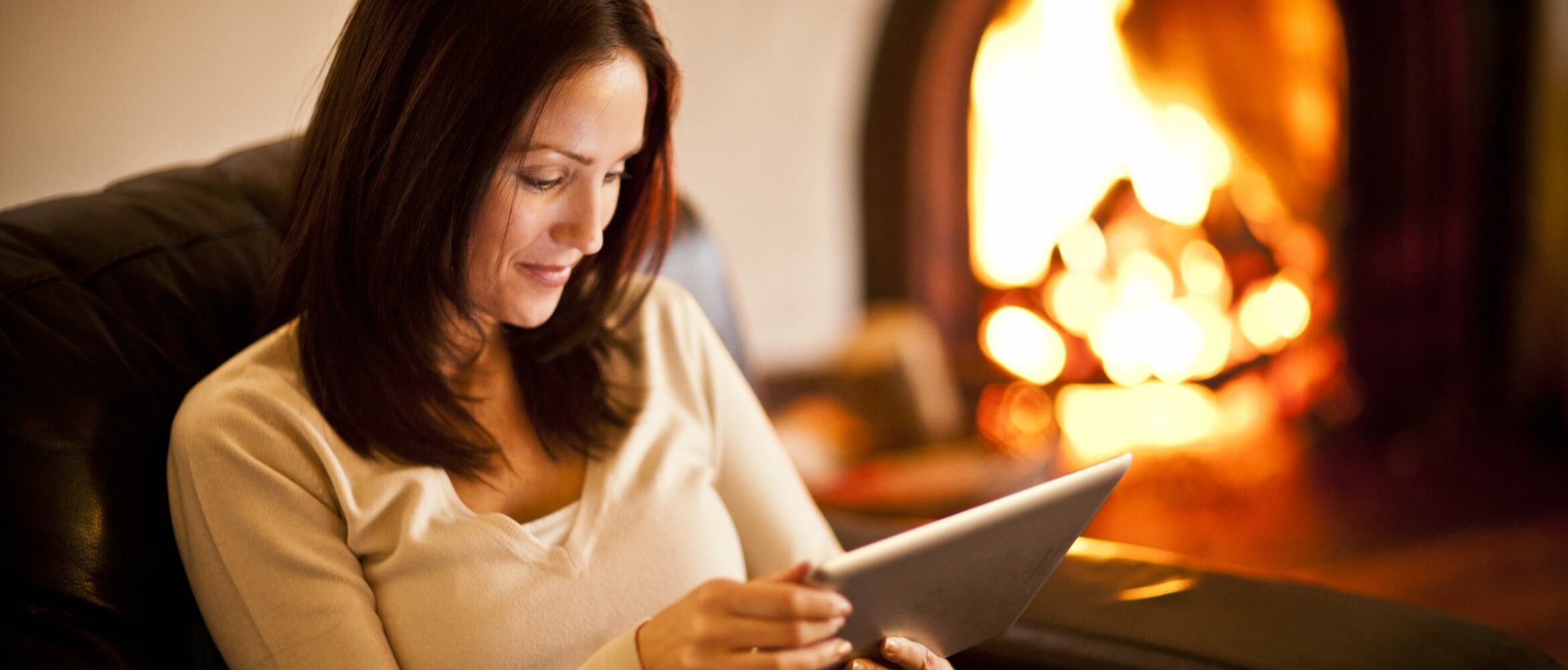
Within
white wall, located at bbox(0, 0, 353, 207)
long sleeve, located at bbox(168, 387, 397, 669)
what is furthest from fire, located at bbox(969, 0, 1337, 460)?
long sleeve, located at bbox(168, 387, 397, 669)

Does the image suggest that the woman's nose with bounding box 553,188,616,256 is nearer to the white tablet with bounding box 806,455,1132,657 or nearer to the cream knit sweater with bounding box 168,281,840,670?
the cream knit sweater with bounding box 168,281,840,670

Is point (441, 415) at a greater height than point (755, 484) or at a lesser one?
lesser

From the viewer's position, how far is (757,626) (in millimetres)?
669

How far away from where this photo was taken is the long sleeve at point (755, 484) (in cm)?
108

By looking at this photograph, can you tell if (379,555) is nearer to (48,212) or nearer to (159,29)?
(48,212)

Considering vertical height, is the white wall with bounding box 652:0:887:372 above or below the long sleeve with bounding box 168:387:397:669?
above

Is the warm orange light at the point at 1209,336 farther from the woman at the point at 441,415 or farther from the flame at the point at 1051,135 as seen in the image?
the woman at the point at 441,415

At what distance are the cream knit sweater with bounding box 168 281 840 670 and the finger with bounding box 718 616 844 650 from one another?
0.33 ft

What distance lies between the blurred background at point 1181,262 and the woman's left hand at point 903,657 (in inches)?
45.2

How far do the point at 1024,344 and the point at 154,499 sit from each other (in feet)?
6.38

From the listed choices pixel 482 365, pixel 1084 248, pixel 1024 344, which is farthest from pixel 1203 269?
pixel 482 365

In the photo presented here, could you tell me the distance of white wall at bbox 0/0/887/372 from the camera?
1.23 meters

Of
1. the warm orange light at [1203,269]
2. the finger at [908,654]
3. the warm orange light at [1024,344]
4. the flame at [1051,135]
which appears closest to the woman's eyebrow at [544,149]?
the finger at [908,654]

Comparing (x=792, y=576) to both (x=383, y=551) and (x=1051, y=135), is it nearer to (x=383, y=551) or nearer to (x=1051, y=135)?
(x=383, y=551)
